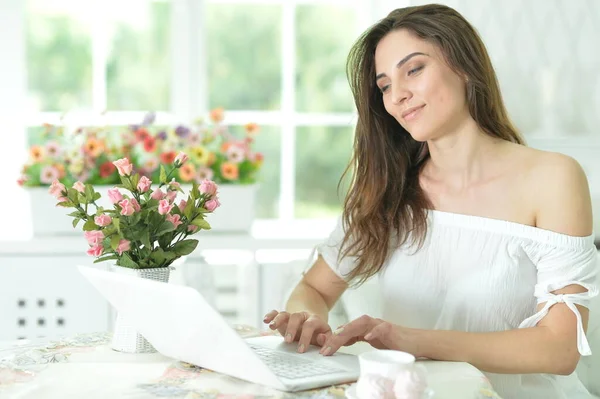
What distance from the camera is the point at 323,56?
3.51 m

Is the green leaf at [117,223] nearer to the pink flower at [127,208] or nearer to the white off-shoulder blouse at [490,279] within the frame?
the pink flower at [127,208]

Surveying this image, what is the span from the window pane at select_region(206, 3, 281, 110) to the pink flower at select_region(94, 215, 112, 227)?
2042mm

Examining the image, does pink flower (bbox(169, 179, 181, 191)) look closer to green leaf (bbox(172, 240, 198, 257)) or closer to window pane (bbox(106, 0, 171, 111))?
green leaf (bbox(172, 240, 198, 257))

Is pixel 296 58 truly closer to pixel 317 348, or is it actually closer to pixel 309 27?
pixel 309 27

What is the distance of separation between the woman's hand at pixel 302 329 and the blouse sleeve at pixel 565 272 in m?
0.45

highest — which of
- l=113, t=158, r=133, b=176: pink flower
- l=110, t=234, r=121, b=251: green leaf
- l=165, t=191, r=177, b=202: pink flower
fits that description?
l=113, t=158, r=133, b=176: pink flower

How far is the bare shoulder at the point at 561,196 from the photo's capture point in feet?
5.82

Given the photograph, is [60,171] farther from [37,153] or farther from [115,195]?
[115,195]

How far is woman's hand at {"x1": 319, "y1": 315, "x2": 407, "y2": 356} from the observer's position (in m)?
1.49

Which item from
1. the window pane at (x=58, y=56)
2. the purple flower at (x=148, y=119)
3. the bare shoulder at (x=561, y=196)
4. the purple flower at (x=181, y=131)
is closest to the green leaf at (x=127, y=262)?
the bare shoulder at (x=561, y=196)

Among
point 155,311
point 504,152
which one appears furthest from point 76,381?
point 504,152

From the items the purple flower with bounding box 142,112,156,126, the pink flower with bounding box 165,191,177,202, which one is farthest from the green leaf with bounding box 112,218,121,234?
the purple flower with bounding box 142,112,156,126

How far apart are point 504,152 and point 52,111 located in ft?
6.85

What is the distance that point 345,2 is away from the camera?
350cm
